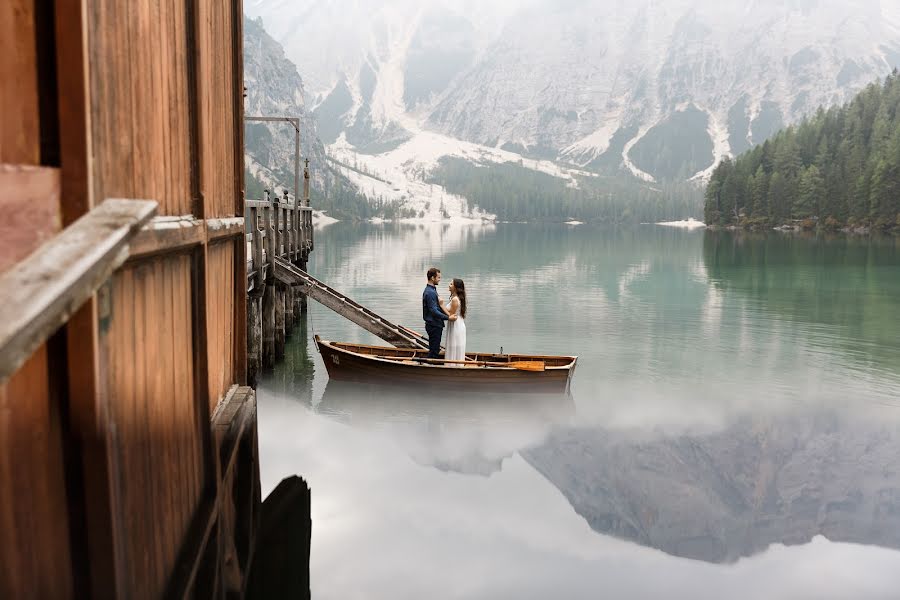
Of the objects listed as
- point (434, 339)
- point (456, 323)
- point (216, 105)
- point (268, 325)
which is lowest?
point (268, 325)

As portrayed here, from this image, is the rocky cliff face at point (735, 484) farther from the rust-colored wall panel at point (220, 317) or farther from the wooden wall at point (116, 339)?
the wooden wall at point (116, 339)

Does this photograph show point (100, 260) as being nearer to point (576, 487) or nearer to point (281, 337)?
point (576, 487)

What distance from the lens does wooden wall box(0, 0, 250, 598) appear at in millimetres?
3666

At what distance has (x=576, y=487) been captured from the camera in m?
12.7

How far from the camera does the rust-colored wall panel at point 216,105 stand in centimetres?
726

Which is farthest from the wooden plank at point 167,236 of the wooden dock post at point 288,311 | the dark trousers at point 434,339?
the wooden dock post at point 288,311

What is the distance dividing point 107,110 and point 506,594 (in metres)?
6.61

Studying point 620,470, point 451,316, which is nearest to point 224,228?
point 620,470

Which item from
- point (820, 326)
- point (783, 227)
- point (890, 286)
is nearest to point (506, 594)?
point (820, 326)

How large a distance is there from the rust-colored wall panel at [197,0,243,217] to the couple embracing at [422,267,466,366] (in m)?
7.18

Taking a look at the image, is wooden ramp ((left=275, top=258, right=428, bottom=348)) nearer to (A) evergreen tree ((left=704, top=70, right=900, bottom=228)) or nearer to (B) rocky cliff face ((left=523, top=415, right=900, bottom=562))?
(B) rocky cliff face ((left=523, top=415, right=900, bottom=562))

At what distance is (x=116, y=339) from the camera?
4.64 m

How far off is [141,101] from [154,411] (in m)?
1.92

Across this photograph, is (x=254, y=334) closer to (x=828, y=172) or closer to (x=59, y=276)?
(x=59, y=276)
